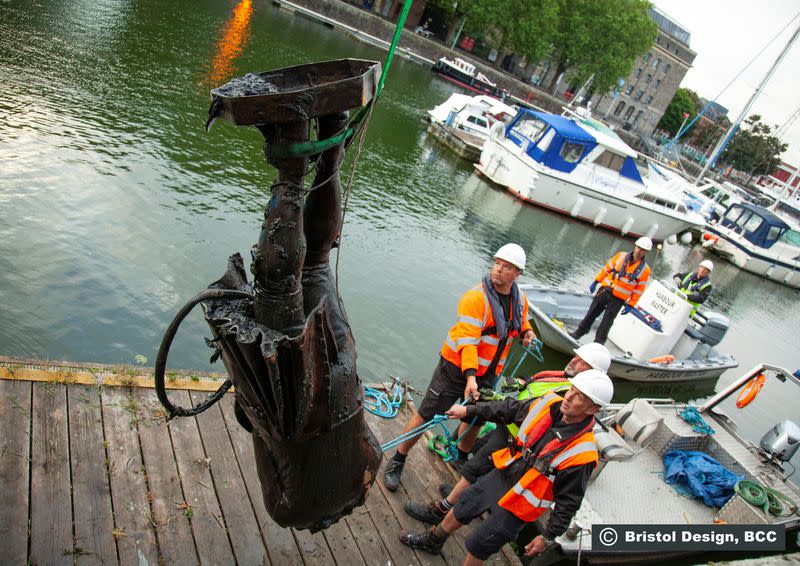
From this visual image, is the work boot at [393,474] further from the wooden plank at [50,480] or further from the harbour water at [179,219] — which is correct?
the harbour water at [179,219]

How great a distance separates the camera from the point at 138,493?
357cm

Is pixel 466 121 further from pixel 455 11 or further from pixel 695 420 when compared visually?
pixel 455 11

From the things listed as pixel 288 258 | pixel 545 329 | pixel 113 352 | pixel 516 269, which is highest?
pixel 288 258

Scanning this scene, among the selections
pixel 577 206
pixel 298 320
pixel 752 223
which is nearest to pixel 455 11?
pixel 752 223

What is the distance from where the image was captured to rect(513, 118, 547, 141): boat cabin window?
22164 mm

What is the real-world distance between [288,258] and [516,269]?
3018 millimetres

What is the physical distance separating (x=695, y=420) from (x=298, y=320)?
774 cm

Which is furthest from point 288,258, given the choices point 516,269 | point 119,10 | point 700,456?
point 119,10

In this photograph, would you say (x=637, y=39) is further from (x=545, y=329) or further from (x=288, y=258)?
(x=288, y=258)

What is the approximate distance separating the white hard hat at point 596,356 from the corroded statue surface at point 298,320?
2.16m

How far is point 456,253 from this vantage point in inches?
599

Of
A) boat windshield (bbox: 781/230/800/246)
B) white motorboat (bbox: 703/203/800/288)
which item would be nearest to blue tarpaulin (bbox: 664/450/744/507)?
white motorboat (bbox: 703/203/800/288)

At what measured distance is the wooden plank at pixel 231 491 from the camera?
3.51 metres

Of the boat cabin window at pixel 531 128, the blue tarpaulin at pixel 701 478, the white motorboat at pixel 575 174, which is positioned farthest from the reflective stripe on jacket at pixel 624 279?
the boat cabin window at pixel 531 128
